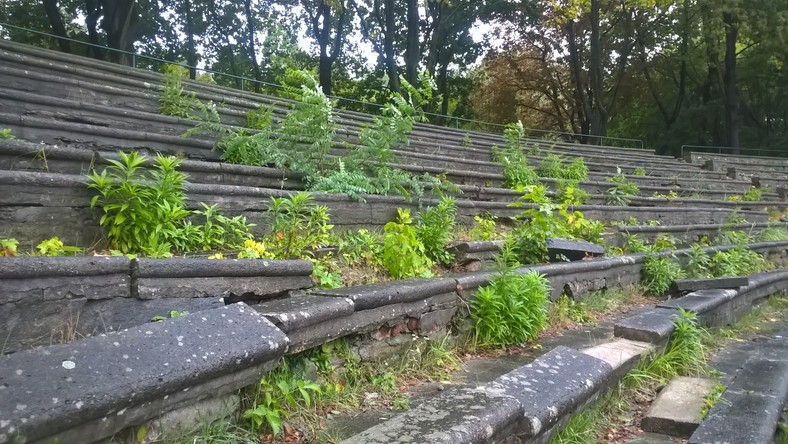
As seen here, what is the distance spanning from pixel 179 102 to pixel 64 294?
489 centimetres

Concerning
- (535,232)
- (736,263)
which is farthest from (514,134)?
(535,232)

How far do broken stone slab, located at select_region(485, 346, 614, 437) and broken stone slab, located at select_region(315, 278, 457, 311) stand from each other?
858mm

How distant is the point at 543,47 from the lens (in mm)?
27734

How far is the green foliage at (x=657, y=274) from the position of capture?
22.9 feet

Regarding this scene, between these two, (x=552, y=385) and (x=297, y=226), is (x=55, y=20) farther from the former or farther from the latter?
(x=552, y=385)

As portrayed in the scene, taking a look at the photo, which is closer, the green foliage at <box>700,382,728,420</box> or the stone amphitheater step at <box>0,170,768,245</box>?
the stone amphitheater step at <box>0,170,768,245</box>

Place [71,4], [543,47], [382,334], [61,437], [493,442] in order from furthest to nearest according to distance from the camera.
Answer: [543,47], [71,4], [382,334], [493,442], [61,437]

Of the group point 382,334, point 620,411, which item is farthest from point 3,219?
point 620,411

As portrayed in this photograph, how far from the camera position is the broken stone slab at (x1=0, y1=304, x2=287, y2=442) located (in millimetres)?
1647

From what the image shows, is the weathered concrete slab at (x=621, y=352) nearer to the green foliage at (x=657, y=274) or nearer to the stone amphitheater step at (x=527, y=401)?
the stone amphitheater step at (x=527, y=401)

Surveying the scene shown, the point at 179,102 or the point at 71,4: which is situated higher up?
the point at 71,4

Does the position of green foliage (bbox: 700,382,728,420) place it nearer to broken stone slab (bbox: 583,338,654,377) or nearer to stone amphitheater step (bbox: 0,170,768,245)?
broken stone slab (bbox: 583,338,654,377)

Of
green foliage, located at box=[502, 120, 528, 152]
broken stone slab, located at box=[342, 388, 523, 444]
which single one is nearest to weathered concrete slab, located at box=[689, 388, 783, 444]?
broken stone slab, located at box=[342, 388, 523, 444]

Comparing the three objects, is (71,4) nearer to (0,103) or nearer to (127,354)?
(0,103)
